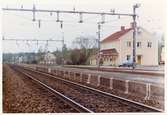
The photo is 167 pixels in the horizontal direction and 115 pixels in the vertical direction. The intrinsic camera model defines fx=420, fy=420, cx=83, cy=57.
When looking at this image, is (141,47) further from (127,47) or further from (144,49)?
(127,47)

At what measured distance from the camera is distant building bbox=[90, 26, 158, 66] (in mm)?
7867

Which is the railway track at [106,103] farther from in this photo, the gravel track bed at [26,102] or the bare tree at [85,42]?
the bare tree at [85,42]

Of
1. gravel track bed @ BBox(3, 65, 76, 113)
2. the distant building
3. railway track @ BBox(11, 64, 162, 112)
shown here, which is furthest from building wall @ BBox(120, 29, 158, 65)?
gravel track bed @ BBox(3, 65, 76, 113)

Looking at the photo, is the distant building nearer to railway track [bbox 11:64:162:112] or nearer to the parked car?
the parked car

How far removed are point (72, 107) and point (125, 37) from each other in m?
1.87

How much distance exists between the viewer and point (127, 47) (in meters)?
8.25

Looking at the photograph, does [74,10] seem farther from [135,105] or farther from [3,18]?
[135,105]

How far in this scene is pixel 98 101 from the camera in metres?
8.20

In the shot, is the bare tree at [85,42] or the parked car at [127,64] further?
the parked car at [127,64]

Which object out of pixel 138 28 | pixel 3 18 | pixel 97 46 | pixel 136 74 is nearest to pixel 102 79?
pixel 136 74

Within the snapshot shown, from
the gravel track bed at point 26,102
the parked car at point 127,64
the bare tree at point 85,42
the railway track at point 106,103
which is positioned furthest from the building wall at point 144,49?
the gravel track bed at point 26,102

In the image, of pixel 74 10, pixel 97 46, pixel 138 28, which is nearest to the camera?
pixel 74 10

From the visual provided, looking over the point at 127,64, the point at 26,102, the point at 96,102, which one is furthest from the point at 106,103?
the point at 26,102

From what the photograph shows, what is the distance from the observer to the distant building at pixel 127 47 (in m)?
7.87
